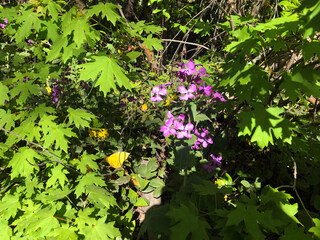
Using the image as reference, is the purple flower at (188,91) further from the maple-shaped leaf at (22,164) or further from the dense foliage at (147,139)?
the maple-shaped leaf at (22,164)

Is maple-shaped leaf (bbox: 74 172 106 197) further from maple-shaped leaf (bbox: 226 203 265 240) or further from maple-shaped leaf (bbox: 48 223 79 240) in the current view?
maple-shaped leaf (bbox: 226 203 265 240)

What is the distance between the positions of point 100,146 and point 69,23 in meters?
1.33

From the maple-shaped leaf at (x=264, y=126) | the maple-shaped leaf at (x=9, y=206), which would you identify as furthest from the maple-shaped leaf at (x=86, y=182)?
the maple-shaped leaf at (x=264, y=126)

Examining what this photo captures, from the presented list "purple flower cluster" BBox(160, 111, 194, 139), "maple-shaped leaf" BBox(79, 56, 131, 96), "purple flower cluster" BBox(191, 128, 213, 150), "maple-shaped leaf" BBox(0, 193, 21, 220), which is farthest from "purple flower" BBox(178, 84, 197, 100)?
"maple-shaped leaf" BBox(0, 193, 21, 220)

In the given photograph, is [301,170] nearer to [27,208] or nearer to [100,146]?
[100,146]

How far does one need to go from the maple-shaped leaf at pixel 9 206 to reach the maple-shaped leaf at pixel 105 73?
3.78 ft

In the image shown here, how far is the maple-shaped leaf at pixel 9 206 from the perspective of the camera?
1483mm

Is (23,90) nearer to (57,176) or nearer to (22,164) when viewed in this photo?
(22,164)

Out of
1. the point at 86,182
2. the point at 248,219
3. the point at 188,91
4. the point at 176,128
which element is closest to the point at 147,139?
the point at 176,128

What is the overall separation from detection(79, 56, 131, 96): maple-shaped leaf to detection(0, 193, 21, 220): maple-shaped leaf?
1152mm

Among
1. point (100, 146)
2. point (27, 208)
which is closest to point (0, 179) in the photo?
point (27, 208)

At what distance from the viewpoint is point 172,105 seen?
233 cm

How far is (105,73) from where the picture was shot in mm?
1210

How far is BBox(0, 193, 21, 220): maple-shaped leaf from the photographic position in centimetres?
148
